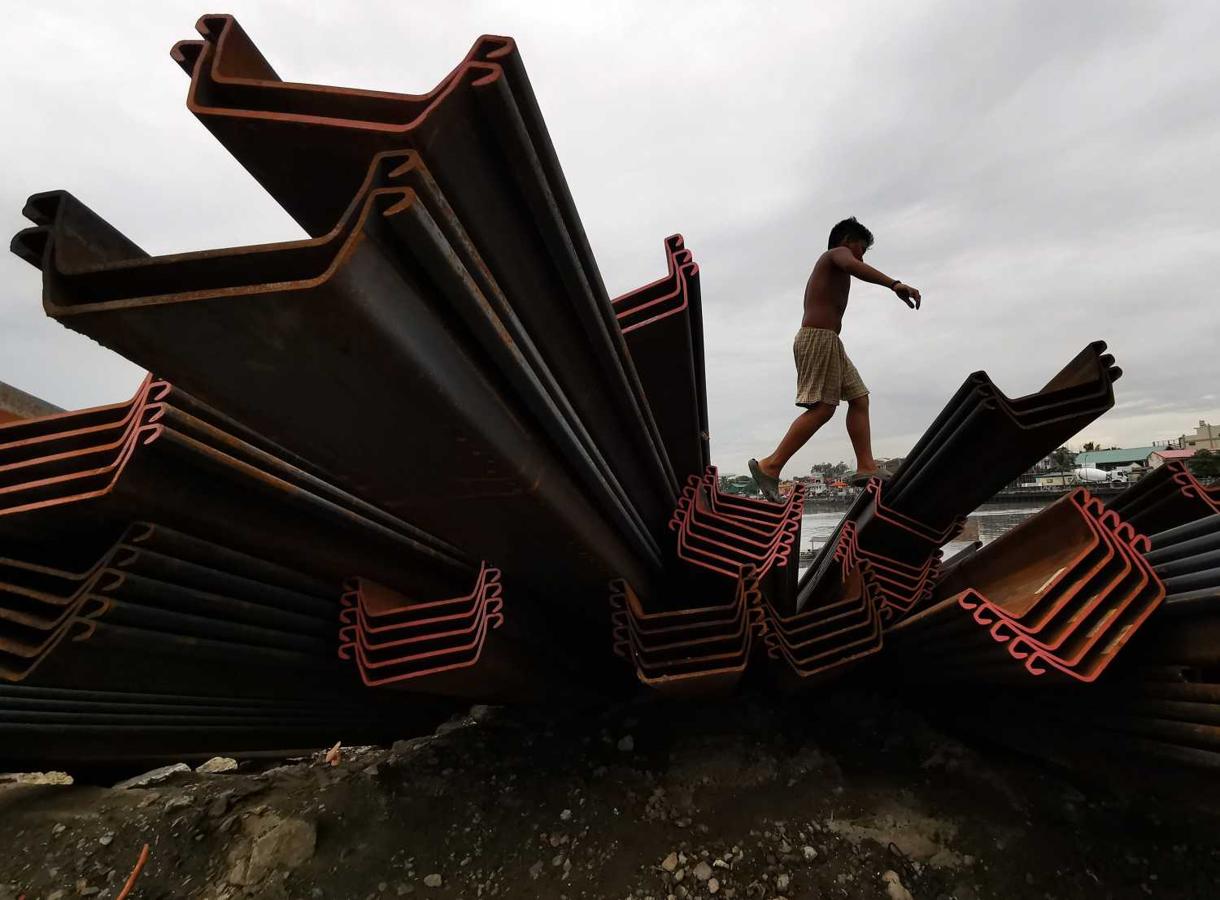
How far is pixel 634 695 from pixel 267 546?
2754 mm

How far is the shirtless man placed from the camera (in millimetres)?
4637

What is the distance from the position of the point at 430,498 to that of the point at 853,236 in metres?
4.28

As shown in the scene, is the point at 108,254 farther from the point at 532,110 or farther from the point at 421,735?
the point at 421,735

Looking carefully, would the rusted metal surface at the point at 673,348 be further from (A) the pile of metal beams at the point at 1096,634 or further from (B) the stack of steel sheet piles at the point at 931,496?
(A) the pile of metal beams at the point at 1096,634

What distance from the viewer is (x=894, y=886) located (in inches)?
98.6

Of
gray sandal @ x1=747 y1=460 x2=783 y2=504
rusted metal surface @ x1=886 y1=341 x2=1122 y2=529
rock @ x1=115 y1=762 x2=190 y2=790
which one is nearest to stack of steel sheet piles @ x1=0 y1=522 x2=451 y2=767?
rock @ x1=115 y1=762 x2=190 y2=790

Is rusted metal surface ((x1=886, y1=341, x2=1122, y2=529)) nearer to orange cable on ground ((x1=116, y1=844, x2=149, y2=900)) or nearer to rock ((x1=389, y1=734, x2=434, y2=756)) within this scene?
rock ((x1=389, y1=734, x2=434, y2=756))

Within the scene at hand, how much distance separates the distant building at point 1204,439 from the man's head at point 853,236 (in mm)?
69895

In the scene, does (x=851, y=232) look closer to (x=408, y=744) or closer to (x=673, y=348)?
(x=673, y=348)

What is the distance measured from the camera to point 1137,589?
7.31 ft

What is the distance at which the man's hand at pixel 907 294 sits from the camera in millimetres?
3977

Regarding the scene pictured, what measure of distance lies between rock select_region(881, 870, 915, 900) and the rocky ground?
13 millimetres

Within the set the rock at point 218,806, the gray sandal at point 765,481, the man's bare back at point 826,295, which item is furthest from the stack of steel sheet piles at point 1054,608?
the rock at point 218,806

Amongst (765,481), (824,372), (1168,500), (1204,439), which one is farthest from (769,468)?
→ (1204,439)
